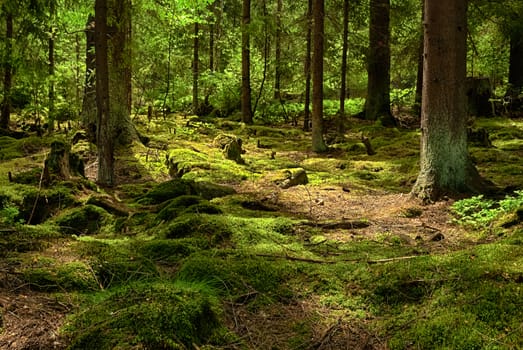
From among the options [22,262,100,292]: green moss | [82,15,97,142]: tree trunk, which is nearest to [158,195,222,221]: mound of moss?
[22,262,100,292]: green moss

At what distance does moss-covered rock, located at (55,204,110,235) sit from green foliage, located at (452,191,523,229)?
459cm

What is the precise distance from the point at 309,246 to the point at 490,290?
2288 millimetres

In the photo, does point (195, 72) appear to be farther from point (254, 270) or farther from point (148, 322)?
point (148, 322)

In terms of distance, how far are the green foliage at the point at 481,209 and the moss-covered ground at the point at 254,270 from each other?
3cm

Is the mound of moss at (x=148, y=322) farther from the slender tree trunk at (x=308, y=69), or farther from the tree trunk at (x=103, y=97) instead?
the slender tree trunk at (x=308, y=69)

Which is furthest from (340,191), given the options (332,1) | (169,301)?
(332,1)

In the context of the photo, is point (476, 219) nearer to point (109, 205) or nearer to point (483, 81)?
point (109, 205)

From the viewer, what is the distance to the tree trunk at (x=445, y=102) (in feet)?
24.5

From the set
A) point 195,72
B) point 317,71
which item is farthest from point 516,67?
point 195,72

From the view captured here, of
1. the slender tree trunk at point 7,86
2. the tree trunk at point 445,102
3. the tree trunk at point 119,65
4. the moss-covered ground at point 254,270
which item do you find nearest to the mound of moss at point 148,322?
the moss-covered ground at point 254,270

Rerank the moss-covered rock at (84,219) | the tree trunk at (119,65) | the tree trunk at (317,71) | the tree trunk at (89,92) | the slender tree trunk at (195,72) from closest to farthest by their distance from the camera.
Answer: the moss-covered rock at (84,219)
the tree trunk at (119,65)
the tree trunk at (317,71)
the tree trunk at (89,92)
the slender tree trunk at (195,72)

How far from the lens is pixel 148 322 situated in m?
2.85

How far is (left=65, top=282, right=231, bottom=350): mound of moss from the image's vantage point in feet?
9.02

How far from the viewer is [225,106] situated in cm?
2475
